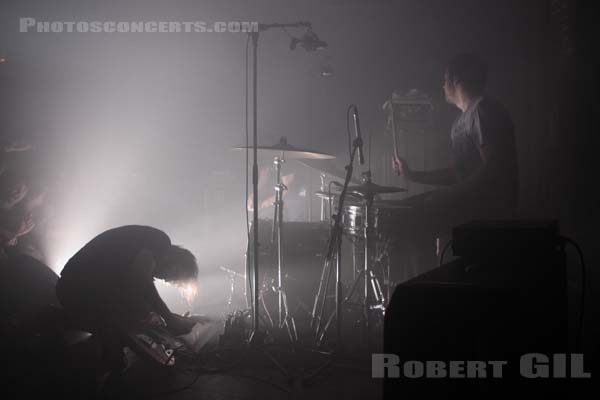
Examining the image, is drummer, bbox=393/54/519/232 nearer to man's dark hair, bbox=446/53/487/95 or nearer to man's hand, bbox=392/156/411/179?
man's dark hair, bbox=446/53/487/95

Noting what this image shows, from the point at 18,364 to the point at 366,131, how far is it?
19.7ft

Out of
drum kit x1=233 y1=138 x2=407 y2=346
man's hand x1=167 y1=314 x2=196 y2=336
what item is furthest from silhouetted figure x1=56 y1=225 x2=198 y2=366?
drum kit x1=233 y1=138 x2=407 y2=346

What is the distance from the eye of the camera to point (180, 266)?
153 inches

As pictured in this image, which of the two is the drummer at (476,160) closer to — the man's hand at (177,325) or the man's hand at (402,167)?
the man's hand at (402,167)

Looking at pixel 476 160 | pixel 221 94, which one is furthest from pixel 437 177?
pixel 221 94

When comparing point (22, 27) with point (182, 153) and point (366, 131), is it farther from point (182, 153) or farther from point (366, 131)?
point (366, 131)

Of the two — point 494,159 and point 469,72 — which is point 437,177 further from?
point 469,72

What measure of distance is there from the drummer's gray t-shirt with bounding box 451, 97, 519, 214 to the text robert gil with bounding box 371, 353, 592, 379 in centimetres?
159

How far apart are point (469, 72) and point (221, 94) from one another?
577cm

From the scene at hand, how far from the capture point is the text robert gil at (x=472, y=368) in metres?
1.08

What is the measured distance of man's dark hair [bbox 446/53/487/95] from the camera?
9.68ft

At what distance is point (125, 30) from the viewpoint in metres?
6.86

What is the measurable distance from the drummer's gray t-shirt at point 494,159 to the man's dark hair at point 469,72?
0.16 m

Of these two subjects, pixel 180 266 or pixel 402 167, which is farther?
pixel 180 266
